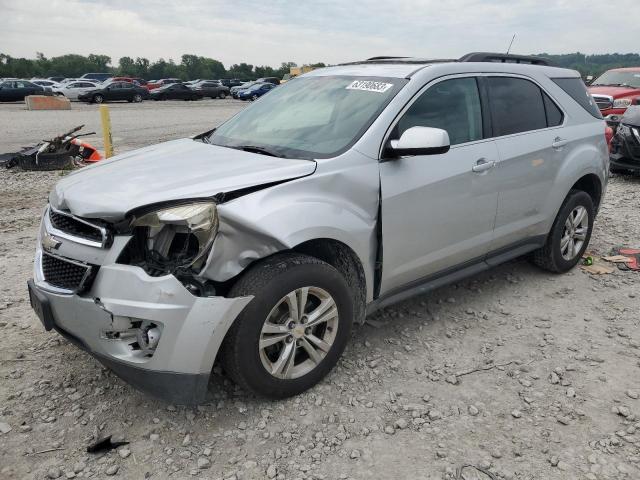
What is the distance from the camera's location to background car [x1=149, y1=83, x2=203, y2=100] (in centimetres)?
3694

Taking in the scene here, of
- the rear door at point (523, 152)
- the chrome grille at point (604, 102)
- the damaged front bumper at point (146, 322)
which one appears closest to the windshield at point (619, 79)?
the chrome grille at point (604, 102)

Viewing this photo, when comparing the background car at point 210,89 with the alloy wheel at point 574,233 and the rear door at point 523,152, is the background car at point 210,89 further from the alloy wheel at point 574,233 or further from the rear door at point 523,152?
the rear door at point 523,152

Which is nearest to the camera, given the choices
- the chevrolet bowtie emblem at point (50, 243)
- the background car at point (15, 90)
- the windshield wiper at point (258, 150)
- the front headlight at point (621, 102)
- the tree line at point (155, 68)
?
the chevrolet bowtie emblem at point (50, 243)

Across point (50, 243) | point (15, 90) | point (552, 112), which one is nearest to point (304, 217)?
point (50, 243)

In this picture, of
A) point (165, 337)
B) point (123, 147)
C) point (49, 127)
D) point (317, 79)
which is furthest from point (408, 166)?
point (49, 127)

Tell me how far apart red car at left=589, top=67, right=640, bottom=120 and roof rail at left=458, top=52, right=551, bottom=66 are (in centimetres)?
730

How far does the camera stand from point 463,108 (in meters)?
3.76

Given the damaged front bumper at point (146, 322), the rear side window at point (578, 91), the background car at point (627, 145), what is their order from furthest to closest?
1. the background car at point (627, 145)
2. the rear side window at point (578, 91)
3. the damaged front bumper at point (146, 322)

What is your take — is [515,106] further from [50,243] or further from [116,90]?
[116,90]

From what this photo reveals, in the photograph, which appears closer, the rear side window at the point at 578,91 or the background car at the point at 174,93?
the rear side window at the point at 578,91

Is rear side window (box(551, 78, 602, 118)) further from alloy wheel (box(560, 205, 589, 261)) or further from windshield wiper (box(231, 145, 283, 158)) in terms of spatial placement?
windshield wiper (box(231, 145, 283, 158))

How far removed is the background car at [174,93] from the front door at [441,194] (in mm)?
36161

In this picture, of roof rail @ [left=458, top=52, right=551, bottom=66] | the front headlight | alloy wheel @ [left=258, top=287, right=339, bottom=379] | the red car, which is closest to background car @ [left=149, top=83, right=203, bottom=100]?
the red car

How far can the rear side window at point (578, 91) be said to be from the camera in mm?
4609
